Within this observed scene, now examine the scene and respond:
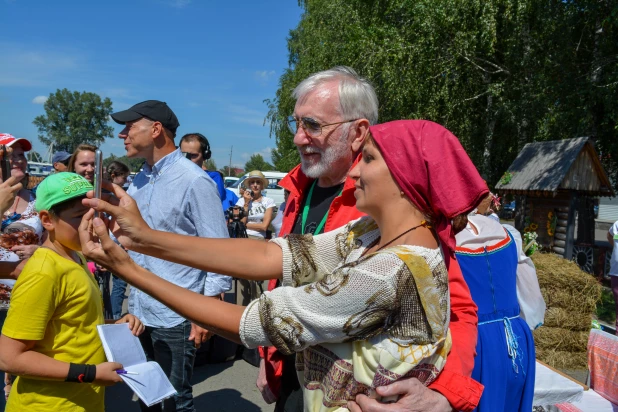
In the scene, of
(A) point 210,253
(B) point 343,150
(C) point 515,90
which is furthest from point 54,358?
(C) point 515,90

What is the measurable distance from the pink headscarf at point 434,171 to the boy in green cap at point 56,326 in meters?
1.52

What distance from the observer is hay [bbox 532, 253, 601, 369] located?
5.60m

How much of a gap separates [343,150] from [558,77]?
11.2 m

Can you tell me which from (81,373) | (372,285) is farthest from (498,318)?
(81,373)

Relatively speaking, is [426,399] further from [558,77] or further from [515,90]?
[515,90]

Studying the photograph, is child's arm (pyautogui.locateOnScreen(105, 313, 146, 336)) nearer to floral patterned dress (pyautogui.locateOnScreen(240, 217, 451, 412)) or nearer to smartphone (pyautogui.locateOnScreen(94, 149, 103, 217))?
smartphone (pyautogui.locateOnScreen(94, 149, 103, 217))

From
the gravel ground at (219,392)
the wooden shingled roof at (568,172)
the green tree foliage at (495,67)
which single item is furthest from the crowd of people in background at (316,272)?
the green tree foliage at (495,67)

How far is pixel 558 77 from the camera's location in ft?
37.4

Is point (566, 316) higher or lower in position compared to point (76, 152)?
lower

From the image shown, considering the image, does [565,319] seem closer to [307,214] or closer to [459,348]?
[307,214]

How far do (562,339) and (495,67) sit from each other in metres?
10.9

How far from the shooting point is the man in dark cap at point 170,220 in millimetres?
2922

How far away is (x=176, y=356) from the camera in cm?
294

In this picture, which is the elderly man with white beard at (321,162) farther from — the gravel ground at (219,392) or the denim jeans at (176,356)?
the gravel ground at (219,392)
